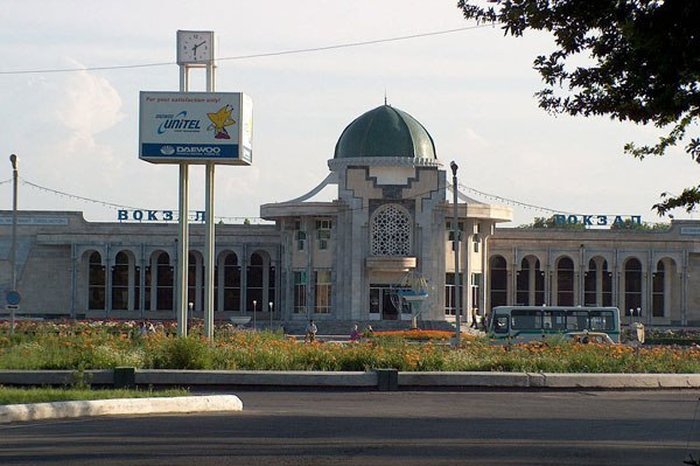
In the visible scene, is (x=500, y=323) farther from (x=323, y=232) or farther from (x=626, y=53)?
(x=626, y=53)

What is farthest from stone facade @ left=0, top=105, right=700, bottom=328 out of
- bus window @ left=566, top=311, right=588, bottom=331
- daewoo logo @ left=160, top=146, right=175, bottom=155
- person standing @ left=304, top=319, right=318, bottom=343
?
daewoo logo @ left=160, top=146, right=175, bottom=155

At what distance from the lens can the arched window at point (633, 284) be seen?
249 feet

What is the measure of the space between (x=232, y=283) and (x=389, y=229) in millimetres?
13618

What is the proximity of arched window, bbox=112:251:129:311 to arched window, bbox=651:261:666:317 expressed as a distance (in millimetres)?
31295

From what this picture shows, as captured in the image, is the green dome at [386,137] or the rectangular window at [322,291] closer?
the rectangular window at [322,291]

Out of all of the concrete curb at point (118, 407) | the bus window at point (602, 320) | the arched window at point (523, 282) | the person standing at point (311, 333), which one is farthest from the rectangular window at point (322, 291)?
the concrete curb at point (118, 407)

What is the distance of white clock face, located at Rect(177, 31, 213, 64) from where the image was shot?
35.2 m

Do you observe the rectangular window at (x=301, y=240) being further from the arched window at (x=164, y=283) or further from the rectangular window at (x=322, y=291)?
the arched window at (x=164, y=283)

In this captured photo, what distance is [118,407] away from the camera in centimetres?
1923

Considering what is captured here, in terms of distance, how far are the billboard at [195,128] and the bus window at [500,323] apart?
66.2 feet

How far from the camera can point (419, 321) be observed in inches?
2630

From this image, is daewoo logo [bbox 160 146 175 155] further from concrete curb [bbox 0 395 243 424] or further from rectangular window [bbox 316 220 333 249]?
rectangular window [bbox 316 220 333 249]

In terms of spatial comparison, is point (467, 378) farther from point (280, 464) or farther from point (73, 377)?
point (280, 464)

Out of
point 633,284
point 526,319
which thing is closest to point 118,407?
point 526,319
